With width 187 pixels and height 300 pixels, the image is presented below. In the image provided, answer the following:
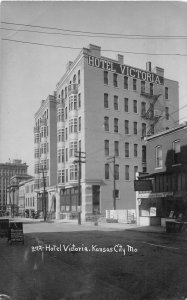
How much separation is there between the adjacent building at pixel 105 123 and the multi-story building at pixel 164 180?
1413 centimetres

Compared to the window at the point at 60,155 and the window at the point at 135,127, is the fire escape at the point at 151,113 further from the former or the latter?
the window at the point at 60,155

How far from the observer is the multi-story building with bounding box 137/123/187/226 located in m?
28.2

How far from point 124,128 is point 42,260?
41489 millimetres

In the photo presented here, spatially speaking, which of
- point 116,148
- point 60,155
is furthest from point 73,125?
point 60,155

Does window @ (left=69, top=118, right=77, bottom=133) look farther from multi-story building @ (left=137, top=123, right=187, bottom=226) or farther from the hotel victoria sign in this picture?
multi-story building @ (left=137, top=123, right=187, bottom=226)

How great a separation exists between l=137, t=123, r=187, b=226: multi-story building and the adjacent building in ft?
46.4

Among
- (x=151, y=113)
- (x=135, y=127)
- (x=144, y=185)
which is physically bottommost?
(x=144, y=185)

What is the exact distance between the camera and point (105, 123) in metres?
51.4

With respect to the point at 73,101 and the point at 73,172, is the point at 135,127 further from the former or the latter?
the point at 73,172

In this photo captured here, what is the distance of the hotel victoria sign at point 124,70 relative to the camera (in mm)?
50281

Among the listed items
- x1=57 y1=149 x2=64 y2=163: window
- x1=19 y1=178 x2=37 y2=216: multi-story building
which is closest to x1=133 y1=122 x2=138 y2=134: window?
x1=57 y1=149 x2=64 y2=163: window

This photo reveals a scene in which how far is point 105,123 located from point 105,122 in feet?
0.48

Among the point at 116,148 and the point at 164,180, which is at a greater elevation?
the point at 116,148

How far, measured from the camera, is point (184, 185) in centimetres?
2769
